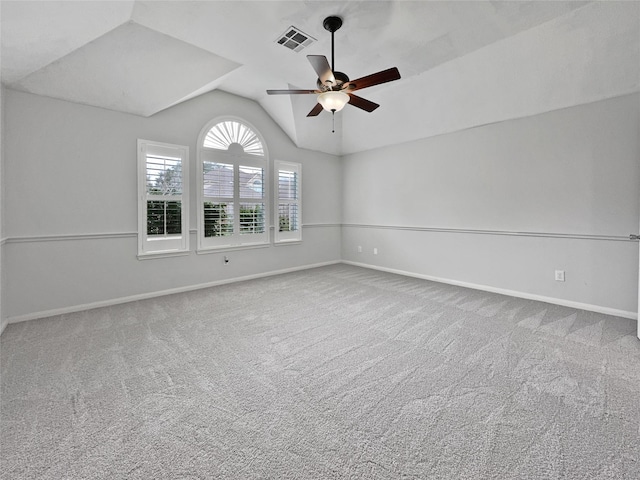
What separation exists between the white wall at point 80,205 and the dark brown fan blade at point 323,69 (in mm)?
2715

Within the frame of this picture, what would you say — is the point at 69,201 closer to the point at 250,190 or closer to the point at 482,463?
the point at 250,190

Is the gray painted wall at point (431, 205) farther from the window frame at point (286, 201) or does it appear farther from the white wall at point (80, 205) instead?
the window frame at point (286, 201)

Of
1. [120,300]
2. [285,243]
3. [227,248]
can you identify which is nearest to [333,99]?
[227,248]

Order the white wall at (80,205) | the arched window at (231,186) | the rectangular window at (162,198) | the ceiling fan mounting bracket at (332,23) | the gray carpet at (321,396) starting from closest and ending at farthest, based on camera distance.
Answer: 1. the gray carpet at (321,396)
2. the ceiling fan mounting bracket at (332,23)
3. the white wall at (80,205)
4. the rectangular window at (162,198)
5. the arched window at (231,186)

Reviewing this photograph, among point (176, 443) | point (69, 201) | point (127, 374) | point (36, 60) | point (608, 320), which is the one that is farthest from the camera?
point (69, 201)

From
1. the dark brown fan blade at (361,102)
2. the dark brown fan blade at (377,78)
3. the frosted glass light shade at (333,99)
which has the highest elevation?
the dark brown fan blade at (361,102)

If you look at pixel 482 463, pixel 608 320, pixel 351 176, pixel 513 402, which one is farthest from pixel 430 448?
pixel 351 176

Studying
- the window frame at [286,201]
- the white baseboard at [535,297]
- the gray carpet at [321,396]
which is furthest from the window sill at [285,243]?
the gray carpet at [321,396]

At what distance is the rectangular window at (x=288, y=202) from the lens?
5578 millimetres

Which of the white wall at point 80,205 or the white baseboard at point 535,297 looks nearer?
the white wall at point 80,205

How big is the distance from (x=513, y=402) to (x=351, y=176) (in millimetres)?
5228

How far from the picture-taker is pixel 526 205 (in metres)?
4.04

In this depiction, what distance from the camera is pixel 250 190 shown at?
515 centimetres

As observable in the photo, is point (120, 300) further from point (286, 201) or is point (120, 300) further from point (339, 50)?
point (339, 50)
